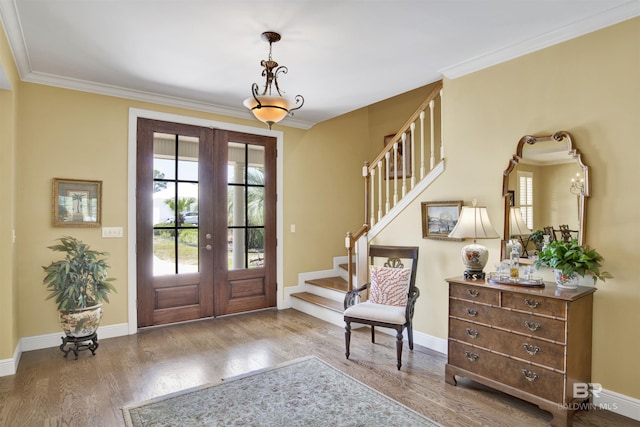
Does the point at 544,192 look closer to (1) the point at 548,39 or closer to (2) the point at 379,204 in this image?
(1) the point at 548,39

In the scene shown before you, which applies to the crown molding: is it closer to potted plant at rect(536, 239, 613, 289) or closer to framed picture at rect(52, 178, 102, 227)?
potted plant at rect(536, 239, 613, 289)

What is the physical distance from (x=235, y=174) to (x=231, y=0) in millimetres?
2728

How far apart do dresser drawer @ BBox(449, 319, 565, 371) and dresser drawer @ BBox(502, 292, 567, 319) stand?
19cm

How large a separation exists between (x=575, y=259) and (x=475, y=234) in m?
0.71

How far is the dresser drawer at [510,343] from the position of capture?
2418 mm

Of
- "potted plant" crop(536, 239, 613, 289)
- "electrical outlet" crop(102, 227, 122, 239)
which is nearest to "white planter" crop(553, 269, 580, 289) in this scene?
"potted plant" crop(536, 239, 613, 289)

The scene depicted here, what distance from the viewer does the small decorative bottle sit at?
283 cm

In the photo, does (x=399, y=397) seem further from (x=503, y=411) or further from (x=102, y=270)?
(x=102, y=270)

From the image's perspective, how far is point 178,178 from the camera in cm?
450

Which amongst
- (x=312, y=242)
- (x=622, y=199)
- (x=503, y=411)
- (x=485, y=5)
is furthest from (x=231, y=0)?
(x=312, y=242)

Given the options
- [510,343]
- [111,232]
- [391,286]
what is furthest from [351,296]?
[111,232]

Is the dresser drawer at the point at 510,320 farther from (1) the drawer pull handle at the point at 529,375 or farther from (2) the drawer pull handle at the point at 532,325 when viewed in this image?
(1) the drawer pull handle at the point at 529,375

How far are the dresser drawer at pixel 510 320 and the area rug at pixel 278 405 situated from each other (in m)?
0.84

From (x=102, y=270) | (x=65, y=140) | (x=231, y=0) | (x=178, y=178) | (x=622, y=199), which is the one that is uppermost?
(x=231, y=0)
